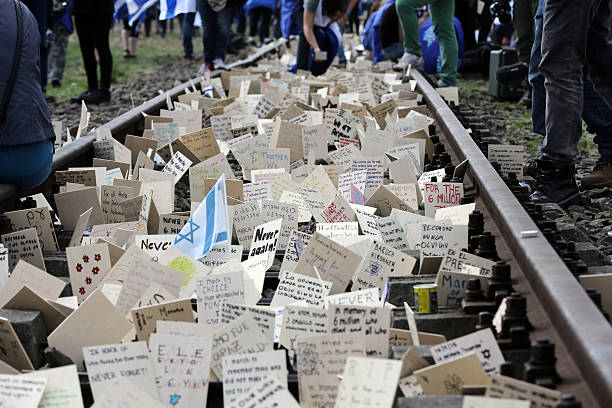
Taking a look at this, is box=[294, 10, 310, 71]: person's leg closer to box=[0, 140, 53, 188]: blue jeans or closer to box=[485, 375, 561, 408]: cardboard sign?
box=[0, 140, 53, 188]: blue jeans

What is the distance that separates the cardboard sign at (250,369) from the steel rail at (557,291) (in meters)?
0.66

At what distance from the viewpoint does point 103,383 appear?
A: 6.86 feet

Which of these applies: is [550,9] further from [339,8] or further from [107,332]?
[339,8]

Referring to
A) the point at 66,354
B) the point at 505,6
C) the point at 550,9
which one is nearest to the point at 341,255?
the point at 66,354

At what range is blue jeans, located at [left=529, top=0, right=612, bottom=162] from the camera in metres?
4.31

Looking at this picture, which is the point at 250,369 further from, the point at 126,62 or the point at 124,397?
the point at 126,62

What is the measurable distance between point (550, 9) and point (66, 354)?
114 inches

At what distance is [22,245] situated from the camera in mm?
3193

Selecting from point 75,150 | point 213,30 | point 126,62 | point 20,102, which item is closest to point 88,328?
Answer: point 20,102

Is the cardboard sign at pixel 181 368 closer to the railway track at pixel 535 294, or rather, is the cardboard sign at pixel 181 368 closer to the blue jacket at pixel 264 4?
the railway track at pixel 535 294

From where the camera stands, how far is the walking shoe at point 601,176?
4.84m

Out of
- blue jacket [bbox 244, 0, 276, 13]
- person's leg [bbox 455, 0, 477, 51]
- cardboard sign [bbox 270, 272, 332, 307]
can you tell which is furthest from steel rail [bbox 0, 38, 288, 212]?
blue jacket [bbox 244, 0, 276, 13]

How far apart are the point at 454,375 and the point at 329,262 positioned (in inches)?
33.5

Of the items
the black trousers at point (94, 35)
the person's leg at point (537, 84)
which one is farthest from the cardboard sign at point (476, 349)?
the black trousers at point (94, 35)
